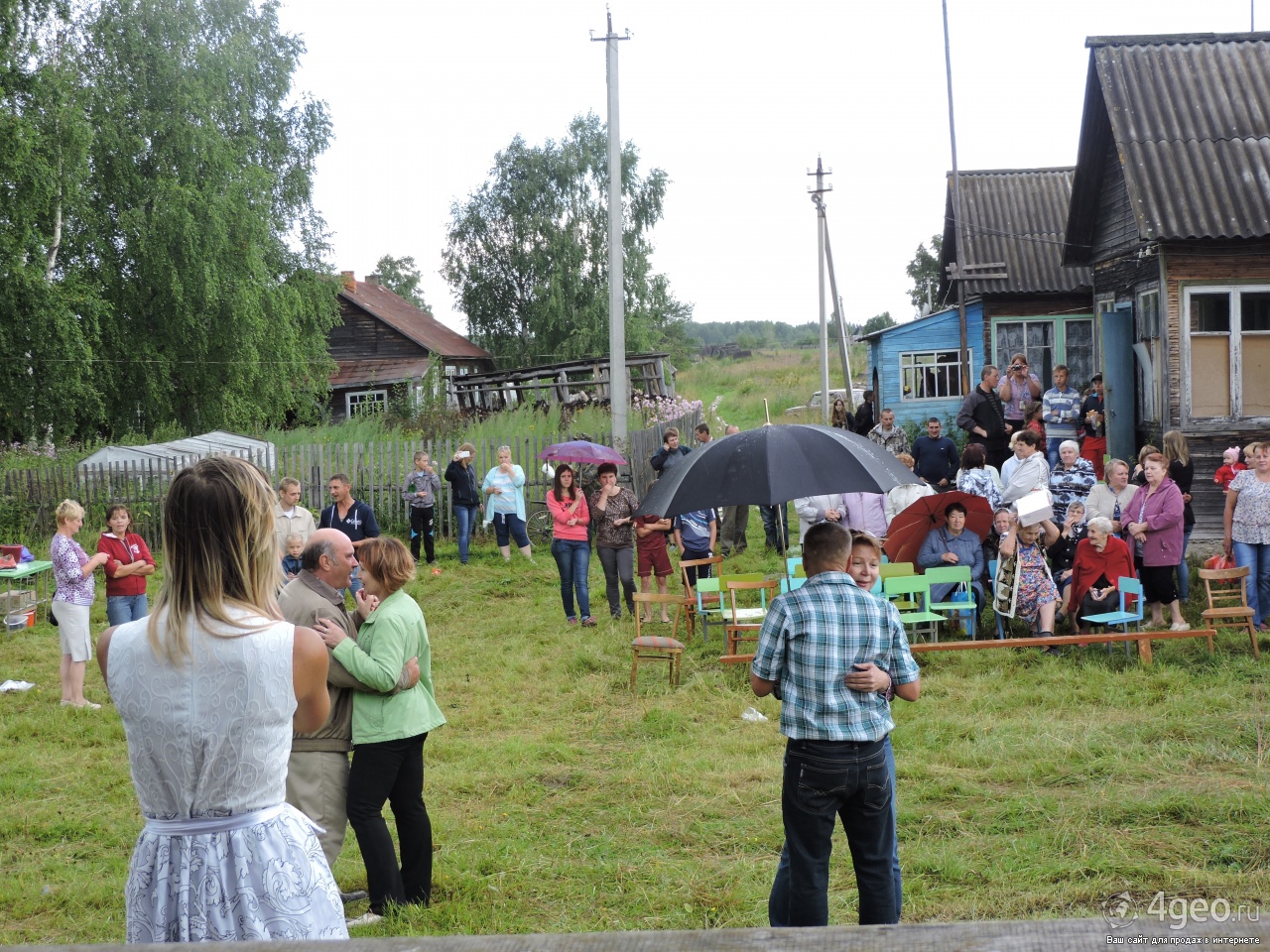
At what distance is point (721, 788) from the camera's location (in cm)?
683

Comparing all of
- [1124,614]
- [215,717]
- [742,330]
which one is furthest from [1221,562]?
[742,330]

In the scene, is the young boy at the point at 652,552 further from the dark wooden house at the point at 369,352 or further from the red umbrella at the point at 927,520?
the dark wooden house at the point at 369,352

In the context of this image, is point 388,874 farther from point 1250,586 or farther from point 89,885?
point 1250,586

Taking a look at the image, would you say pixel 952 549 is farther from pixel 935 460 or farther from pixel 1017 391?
pixel 1017 391

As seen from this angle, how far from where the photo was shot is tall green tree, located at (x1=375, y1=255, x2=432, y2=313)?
213 ft

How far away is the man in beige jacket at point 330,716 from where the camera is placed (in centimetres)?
485

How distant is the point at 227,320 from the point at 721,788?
22.0 metres

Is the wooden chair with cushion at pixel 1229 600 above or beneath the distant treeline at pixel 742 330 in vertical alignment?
beneath

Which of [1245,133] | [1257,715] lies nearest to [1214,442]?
[1245,133]

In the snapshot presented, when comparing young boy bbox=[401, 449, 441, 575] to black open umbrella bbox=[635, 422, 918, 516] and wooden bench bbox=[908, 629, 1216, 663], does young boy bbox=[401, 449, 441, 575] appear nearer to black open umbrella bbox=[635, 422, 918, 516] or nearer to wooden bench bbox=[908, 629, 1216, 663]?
wooden bench bbox=[908, 629, 1216, 663]

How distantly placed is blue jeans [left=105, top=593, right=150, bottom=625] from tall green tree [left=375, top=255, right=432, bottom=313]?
5617 centimetres

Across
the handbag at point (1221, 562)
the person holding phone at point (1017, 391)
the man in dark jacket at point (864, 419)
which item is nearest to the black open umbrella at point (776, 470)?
the handbag at point (1221, 562)

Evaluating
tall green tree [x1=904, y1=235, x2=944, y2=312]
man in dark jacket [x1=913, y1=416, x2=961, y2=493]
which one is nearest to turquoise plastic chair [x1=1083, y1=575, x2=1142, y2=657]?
man in dark jacket [x1=913, y1=416, x2=961, y2=493]

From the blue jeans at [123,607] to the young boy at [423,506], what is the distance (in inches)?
246
